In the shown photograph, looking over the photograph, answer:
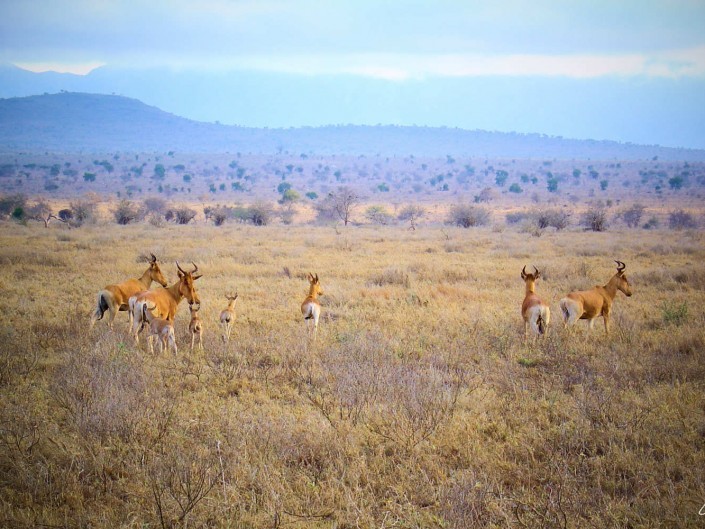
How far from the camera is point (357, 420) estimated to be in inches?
246

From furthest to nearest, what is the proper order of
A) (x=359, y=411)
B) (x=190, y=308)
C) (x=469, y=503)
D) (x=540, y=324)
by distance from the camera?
(x=190, y=308) < (x=540, y=324) < (x=359, y=411) < (x=469, y=503)

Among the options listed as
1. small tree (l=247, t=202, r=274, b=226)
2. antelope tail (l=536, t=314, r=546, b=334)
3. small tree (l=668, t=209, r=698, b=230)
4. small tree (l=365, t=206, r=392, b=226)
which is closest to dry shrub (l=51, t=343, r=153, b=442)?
antelope tail (l=536, t=314, r=546, b=334)

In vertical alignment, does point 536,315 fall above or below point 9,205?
above

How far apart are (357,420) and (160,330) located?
4.26 m

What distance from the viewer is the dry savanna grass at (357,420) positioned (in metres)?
4.57

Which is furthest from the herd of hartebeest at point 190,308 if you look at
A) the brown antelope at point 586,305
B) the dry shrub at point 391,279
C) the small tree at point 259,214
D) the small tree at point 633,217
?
the small tree at point 633,217

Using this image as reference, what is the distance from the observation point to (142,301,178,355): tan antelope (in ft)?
28.5

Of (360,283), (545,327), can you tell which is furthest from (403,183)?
(545,327)

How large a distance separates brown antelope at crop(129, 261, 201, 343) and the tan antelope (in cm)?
7

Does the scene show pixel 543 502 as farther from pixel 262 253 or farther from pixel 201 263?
pixel 262 253

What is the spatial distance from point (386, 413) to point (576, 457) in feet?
7.21

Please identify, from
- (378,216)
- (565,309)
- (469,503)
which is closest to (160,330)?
(469,503)

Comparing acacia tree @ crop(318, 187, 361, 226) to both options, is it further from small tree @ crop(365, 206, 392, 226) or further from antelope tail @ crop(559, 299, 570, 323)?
antelope tail @ crop(559, 299, 570, 323)

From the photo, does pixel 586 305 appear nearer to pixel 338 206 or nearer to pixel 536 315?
pixel 536 315
